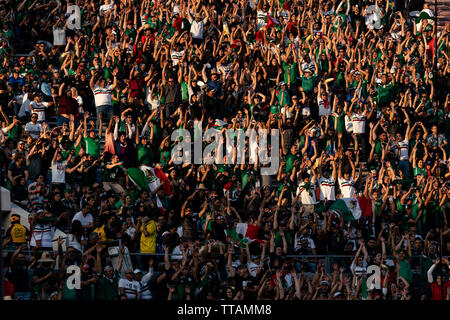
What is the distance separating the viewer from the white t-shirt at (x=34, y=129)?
18.5 metres

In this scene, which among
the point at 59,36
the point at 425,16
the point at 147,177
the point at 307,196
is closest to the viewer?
the point at 147,177

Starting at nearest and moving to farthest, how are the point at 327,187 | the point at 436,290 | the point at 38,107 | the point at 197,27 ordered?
1. the point at 436,290
2. the point at 38,107
3. the point at 327,187
4. the point at 197,27

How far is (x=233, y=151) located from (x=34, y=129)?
11.5 feet

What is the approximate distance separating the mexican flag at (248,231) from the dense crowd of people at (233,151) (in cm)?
2

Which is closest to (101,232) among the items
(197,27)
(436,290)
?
(436,290)

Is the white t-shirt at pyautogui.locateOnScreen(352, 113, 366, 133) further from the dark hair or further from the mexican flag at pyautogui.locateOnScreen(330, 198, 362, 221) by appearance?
the dark hair

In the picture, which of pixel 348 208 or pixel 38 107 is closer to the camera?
pixel 348 208

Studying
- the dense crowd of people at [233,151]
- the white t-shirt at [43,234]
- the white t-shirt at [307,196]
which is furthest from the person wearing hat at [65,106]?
the white t-shirt at [307,196]

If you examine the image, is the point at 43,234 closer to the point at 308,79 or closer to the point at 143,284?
the point at 143,284

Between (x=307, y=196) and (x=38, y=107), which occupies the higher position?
(x=38, y=107)

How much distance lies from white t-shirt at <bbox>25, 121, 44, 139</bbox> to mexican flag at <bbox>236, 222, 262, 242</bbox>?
12.6ft

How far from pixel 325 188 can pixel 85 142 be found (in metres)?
4.29

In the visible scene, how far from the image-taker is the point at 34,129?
18.6 m
